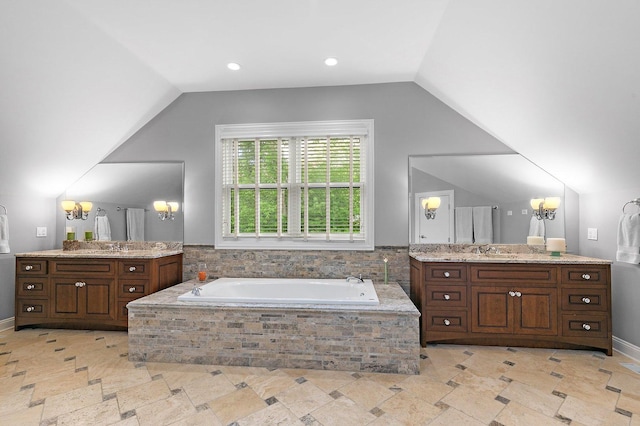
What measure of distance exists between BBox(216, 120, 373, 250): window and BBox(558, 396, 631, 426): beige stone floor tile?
2.06 meters

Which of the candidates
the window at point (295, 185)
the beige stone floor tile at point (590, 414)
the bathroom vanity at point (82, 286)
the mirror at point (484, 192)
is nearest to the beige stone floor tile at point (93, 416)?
the bathroom vanity at point (82, 286)

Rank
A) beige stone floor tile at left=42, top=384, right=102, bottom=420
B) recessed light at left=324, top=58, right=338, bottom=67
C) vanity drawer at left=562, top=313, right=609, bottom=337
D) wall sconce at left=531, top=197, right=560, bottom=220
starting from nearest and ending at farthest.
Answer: beige stone floor tile at left=42, top=384, right=102, bottom=420
vanity drawer at left=562, top=313, right=609, bottom=337
recessed light at left=324, top=58, right=338, bottom=67
wall sconce at left=531, top=197, right=560, bottom=220

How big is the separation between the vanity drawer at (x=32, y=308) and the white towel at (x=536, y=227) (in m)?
5.30

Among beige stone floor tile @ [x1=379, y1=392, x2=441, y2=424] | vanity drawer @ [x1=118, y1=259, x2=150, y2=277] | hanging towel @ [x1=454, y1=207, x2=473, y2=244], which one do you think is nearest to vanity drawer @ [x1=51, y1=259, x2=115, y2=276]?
vanity drawer @ [x1=118, y1=259, x2=150, y2=277]

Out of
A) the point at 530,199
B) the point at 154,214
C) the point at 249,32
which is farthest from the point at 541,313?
the point at 154,214

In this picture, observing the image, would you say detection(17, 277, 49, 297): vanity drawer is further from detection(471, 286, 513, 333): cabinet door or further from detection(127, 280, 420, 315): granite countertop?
detection(471, 286, 513, 333): cabinet door

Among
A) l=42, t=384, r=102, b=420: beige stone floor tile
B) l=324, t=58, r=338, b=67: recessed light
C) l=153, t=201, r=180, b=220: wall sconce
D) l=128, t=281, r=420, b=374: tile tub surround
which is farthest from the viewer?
l=153, t=201, r=180, b=220: wall sconce

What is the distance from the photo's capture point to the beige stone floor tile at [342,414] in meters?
1.87

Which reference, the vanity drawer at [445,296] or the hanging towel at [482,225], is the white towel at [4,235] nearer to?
the vanity drawer at [445,296]

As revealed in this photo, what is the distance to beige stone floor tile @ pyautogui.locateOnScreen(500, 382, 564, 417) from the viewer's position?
2006 mm

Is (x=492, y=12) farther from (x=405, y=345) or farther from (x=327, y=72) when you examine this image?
(x=405, y=345)

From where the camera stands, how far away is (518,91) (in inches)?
103

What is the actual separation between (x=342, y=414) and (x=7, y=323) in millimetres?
3880

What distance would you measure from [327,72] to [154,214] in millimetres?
2619
